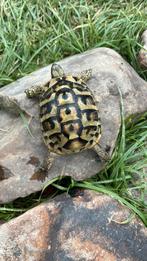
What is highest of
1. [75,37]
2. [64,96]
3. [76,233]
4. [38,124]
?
[64,96]

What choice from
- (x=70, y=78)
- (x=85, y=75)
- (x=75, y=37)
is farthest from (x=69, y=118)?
(x=75, y=37)

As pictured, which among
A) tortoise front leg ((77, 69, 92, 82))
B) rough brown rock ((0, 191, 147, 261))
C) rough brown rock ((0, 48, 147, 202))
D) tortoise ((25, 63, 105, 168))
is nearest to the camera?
rough brown rock ((0, 191, 147, 261))

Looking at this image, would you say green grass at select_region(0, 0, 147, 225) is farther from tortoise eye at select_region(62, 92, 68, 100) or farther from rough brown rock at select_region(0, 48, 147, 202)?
tortoise eye at select_region(62, 92, 68, 100)

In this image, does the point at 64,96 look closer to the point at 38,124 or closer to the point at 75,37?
the point at 38,124

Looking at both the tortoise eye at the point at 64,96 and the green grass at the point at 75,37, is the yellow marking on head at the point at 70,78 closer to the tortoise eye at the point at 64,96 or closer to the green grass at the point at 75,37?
the tortoise eye at the point at 64,96

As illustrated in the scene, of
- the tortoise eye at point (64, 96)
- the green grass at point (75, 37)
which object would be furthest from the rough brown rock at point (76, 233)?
the tortoise eye at point (64, 96)

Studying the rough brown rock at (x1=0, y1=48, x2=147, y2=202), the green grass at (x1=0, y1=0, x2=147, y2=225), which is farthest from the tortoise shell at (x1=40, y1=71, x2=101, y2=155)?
the green grass at (x1=0, y1=0, x2=147, y2=225)
